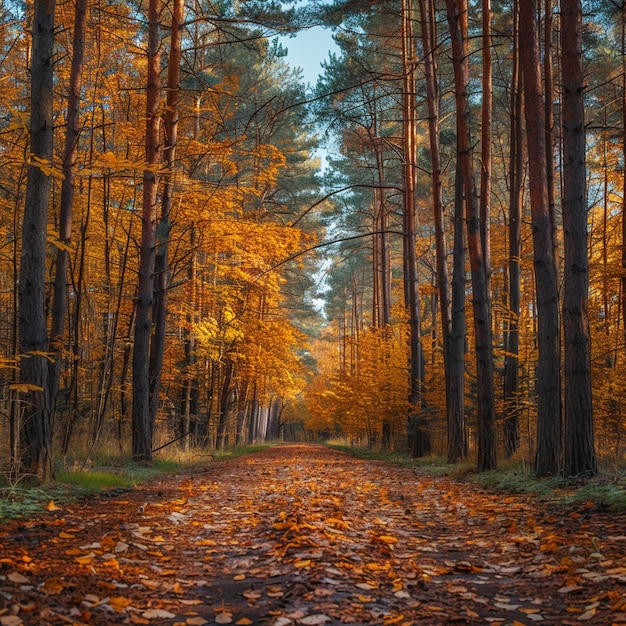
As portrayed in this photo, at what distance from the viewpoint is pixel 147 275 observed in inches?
470

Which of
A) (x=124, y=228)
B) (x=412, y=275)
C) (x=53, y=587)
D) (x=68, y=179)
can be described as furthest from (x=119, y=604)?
(x=412, y=275)

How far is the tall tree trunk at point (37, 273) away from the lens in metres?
7.03

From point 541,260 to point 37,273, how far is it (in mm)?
6598

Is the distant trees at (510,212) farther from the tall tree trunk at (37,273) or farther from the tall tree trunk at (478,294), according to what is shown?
the tall tree trunk at (37,273)

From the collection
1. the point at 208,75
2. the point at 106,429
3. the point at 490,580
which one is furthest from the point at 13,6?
the point at 490,580

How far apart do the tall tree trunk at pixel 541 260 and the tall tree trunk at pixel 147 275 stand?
6.64 metres

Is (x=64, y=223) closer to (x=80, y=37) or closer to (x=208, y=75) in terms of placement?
(x=80, y=37)

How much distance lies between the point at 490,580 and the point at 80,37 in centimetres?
963

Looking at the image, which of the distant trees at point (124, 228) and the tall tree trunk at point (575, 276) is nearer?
the distant trees at point (124, 228)

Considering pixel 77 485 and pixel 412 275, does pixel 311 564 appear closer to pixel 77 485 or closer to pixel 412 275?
pixel 77 485

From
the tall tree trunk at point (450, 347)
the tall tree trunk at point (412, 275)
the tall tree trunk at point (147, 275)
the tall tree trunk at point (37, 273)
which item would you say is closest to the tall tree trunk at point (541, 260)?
the tall tree trunk at point (450, 347)

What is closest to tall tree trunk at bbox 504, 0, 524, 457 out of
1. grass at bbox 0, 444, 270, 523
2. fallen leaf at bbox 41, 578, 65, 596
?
grass at bbox 0, 444, 270, 523

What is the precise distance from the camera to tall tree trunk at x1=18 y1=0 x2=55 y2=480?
277 inches

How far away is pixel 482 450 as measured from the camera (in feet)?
34.1
